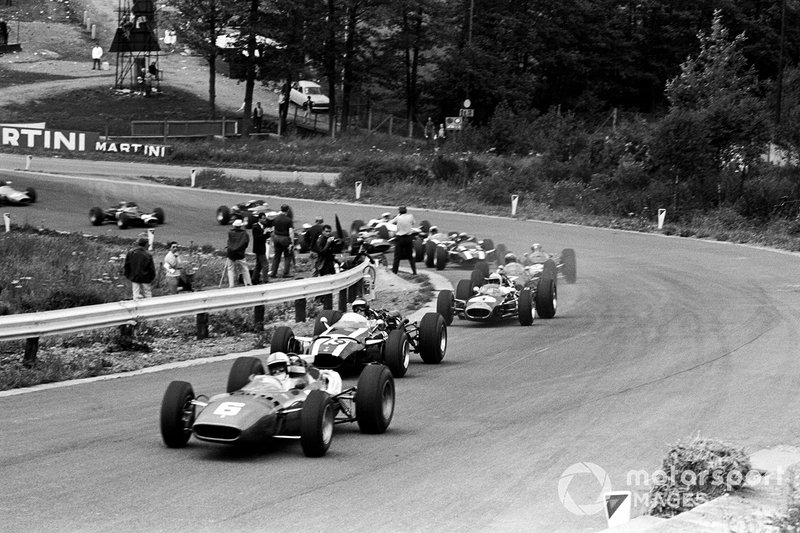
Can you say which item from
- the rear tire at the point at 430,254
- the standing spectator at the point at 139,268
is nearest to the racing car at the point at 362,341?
the standing spectator at the point at 139,268

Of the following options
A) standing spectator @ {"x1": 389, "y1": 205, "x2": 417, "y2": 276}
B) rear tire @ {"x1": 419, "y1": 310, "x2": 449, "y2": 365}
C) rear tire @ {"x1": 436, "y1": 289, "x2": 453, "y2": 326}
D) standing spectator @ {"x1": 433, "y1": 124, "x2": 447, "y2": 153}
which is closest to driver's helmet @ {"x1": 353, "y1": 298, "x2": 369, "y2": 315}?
rear tire @ {"x1": 419, "y1": 310, "x2": 449, "y2": 365}

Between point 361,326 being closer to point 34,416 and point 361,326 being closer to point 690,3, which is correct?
point 34,416

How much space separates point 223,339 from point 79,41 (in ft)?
237

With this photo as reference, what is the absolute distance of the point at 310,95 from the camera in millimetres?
74000

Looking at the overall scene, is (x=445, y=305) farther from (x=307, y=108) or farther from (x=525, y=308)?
(x=307, y=108)

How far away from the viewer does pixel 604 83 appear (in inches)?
3140

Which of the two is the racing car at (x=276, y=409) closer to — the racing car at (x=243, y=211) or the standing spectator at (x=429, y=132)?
the racing car at (x=243, y=211)

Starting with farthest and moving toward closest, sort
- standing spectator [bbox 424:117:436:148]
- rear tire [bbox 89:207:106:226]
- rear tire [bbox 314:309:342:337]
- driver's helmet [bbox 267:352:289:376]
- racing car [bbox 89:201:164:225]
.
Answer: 1. standing spectator [bbox 424:117:436:148]
2. rear tire [bbox 89:207:106:226]
3. racing car [bbox 89:201:164:225]
4. rear tire [bbox 314:309:342:337]
5. driver's helmet [bbox 267:352:289:376]

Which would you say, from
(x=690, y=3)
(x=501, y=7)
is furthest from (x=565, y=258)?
(x=690, y=3)

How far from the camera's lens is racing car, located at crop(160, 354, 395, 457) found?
1012 cm

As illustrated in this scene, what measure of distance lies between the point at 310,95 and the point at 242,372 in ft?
208

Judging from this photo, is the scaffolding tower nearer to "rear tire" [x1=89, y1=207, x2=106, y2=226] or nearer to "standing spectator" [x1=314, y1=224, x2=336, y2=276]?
"rear tire" [x1=89, y1=207, x2=106, y2=226]

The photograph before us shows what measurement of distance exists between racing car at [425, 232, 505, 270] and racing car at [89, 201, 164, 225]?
34.2 feet

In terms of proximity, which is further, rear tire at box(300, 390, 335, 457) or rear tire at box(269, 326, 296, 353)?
rear tire at box(269, 326, 296, 353)
